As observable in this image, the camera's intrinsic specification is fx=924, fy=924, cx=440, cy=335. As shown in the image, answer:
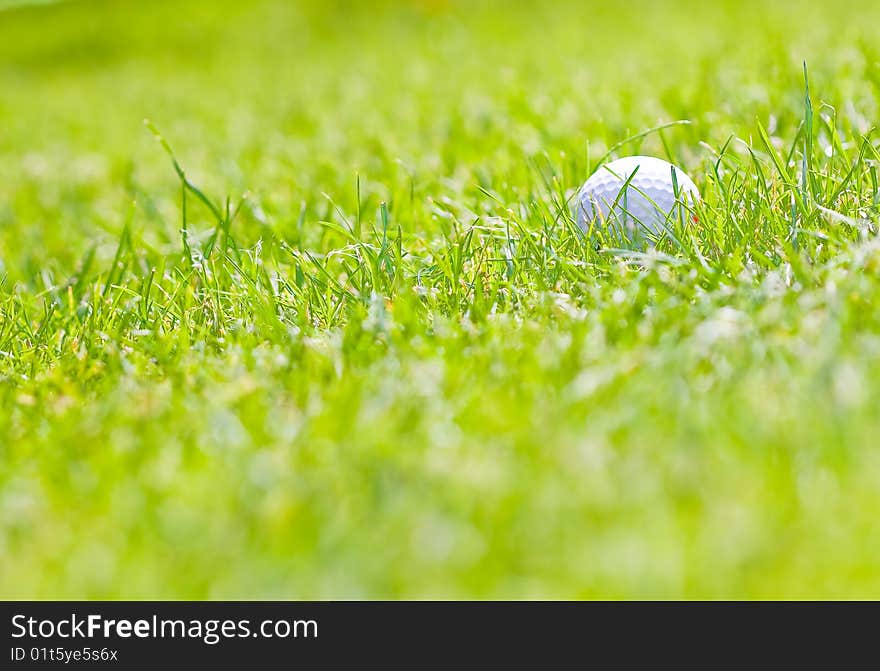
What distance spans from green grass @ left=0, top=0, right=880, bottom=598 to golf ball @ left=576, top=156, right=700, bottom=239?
0.08m

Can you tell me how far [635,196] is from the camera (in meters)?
2.87

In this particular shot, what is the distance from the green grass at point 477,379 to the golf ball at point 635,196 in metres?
0.08

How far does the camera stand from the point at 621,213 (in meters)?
2.87

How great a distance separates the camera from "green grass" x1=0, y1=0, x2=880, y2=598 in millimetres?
1468

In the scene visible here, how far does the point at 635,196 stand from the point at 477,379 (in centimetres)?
110

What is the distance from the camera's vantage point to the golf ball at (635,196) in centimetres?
272

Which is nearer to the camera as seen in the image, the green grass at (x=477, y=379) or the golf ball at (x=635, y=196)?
the green grass at (x=477, y=379)

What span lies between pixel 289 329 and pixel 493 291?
1.91 ft

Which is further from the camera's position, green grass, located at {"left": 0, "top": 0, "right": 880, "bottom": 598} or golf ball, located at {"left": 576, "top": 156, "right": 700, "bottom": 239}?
golf ball, located at {"left": 576, "top": 156, "right": 700, "bottom": 239}

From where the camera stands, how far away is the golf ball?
2.72 m

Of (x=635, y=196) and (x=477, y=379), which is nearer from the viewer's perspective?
(x=477, y=379)

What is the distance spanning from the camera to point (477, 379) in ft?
6.76

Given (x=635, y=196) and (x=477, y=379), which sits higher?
(x=635, y=196)

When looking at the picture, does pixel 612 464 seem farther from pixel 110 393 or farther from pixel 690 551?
pixel 110 393
